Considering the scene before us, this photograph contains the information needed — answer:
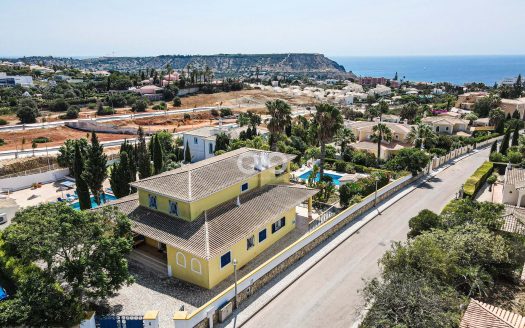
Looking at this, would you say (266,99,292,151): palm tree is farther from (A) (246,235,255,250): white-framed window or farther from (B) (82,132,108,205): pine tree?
(A) (246,235,255,250): white-framed window

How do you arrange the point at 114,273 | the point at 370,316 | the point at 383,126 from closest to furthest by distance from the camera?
the point at 370,316 → the point at 114,273 → the point at 383,126

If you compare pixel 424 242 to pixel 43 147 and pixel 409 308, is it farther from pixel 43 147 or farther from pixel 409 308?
pixel 43 147

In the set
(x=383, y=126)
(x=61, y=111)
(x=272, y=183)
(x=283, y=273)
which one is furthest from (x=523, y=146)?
(x=61, y=111)

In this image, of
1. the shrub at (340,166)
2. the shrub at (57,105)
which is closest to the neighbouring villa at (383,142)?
the shrub at (340,166)

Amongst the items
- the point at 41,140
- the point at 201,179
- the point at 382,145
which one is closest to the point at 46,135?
the point at 41,140

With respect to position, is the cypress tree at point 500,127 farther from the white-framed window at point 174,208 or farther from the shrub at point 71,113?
the shrub at point 71,113

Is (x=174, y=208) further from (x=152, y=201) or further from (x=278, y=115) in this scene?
(x=278, y=115)
